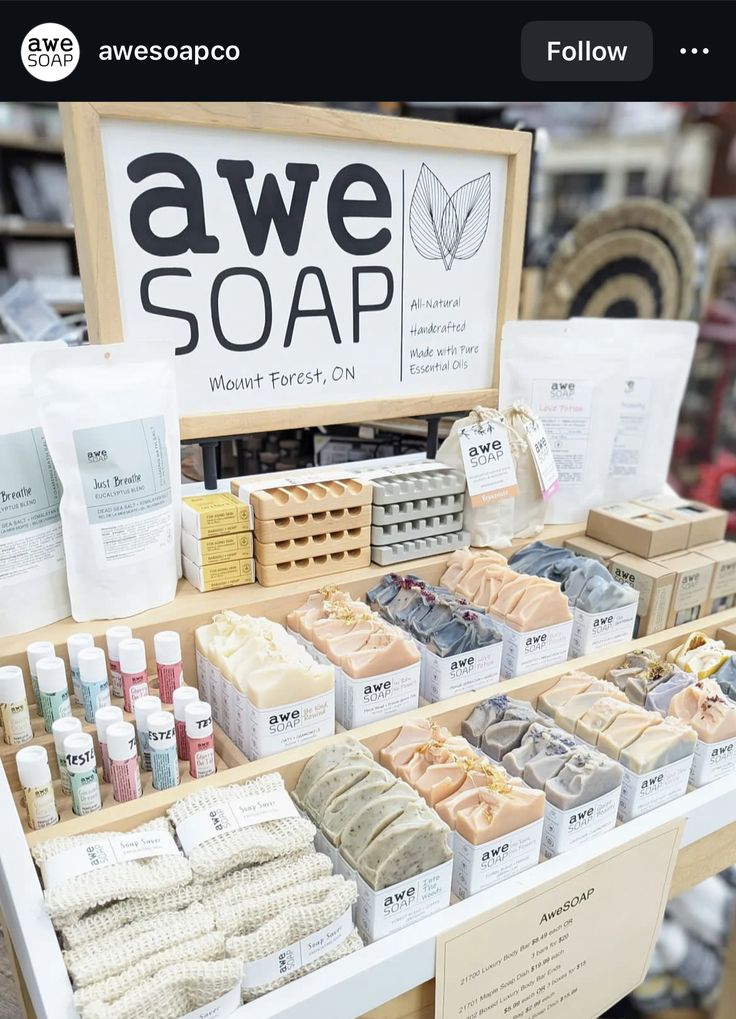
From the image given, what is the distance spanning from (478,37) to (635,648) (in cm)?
109

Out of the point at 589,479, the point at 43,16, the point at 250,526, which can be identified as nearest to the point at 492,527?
the point at 589,479

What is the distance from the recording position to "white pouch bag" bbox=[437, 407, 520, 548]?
156 cm

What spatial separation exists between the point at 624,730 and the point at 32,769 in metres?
0.84

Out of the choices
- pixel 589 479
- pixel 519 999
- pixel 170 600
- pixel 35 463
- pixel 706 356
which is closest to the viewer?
pixel 519 999

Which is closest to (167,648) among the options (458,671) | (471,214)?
(458,671)

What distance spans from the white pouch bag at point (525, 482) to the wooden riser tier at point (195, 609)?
241 mm

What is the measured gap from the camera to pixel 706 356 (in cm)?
249

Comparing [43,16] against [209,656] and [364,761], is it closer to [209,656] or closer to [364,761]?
[209,656]

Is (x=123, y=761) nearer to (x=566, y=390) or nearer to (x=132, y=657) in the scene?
(x=132, y=657)

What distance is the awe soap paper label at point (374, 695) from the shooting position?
1.16m

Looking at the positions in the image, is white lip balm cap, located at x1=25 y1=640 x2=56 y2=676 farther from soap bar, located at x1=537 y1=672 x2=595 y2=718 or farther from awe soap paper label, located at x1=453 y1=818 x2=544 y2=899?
soap bar, located at x1=537 y1=672 x2=595 y2=718

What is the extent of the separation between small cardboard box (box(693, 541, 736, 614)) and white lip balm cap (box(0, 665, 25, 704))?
1.31 m

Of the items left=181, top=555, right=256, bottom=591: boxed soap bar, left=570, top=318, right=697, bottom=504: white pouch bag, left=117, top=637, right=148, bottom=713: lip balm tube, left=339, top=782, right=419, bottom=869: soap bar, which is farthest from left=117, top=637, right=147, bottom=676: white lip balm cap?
left=570, top=318, right=697, bottom=504: white pouch bag

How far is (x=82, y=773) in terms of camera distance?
3.22 ft
